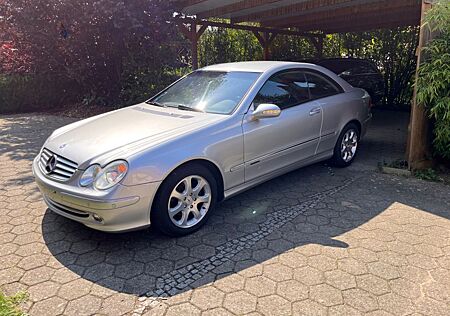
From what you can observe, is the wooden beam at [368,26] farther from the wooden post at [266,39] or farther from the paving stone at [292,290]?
the paving stone at [292,290]

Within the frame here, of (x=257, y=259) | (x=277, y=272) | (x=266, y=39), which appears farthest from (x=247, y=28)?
(x=277, y=272)

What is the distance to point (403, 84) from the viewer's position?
36.2 ft

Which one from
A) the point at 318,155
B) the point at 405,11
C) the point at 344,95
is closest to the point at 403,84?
the point at 405,11

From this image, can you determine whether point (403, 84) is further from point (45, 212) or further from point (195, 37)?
point (45, 212)

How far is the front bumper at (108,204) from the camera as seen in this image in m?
2.69

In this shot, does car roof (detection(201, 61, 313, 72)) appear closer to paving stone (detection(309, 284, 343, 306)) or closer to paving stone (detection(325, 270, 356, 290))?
paving stone (detection(325, 270, 356, 290))

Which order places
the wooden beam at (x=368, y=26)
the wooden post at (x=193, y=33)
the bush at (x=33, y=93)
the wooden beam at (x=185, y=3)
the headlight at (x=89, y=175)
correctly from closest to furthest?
the headlight at (x=89, y=175), the wooden beam at (x=185, y=3), the wooden post at (x=193, y=33), the wooden beam at (x=368, y=26), the bush at (x=33, y=93)

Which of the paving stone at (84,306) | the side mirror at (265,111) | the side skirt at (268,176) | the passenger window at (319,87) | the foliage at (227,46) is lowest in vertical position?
the paving stone at (84,306)

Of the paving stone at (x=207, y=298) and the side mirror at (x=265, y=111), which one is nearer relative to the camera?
the paving stone at (x=207, y=298)

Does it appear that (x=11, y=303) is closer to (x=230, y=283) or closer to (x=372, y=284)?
(x=230, y=283)

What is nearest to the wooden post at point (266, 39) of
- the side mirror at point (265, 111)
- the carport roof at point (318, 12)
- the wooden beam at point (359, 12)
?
the carport roof at point (318, 12)

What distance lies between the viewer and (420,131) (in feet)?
15.5

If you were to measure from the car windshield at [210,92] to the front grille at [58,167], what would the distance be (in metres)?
1.36

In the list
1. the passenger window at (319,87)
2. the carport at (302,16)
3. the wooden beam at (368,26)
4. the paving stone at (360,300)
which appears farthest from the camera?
the wooden beam at (368,26)
